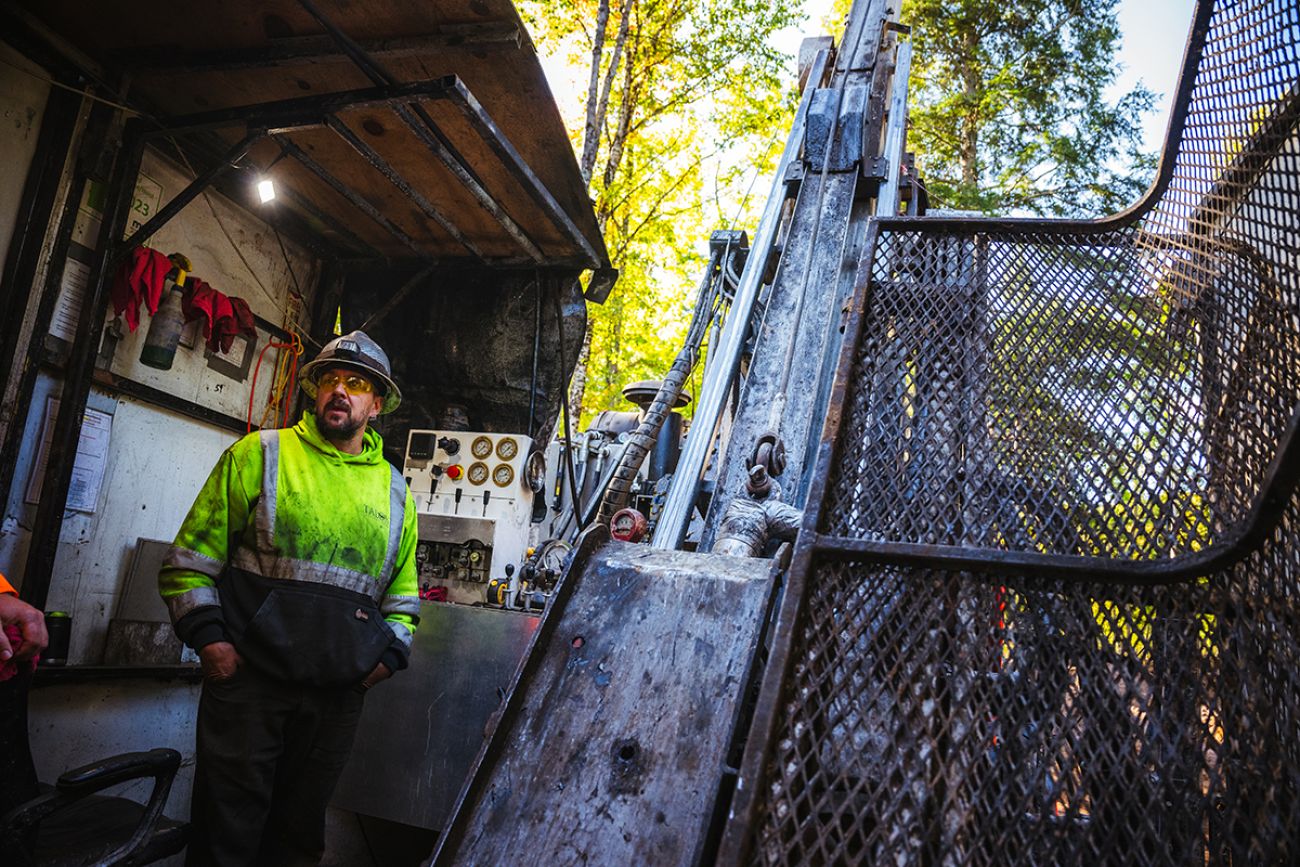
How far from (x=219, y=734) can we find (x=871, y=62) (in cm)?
416

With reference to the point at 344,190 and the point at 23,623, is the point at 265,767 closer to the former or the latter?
the point at 23,623

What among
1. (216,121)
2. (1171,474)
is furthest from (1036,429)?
(216,121)

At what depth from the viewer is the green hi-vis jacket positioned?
2805mm

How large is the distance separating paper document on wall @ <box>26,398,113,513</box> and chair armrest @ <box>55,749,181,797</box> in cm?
242

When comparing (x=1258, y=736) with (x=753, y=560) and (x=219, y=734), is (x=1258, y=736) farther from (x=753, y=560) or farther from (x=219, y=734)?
(x=219, y=734)

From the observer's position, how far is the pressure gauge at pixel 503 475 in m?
5.52

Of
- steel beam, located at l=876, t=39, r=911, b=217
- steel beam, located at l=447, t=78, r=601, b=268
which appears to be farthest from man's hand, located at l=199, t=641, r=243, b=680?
steel beam, located at l=876, t=39, r=911, b=217

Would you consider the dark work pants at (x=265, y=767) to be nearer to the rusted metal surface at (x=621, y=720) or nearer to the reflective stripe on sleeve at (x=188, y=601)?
the reflective stripe on sleeve at (x=188, y=601)

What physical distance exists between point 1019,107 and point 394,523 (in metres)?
15.1

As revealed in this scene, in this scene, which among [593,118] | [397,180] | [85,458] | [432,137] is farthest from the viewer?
[593,118]

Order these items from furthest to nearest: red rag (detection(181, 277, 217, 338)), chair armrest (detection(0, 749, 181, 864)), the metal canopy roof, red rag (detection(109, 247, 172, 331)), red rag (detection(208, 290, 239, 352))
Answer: red rag (detection(208, 290, 239, 352)) < red rag (detection(181, 277, 217, 338)) < red rag (detection(109, 247, 172, 331)) < the metal canopy roof < chair armrest (detection(0, 749, 181, 864))

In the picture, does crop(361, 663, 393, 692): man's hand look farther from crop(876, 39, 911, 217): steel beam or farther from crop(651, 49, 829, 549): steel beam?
crop(876, 39, 911, 217): steel beam

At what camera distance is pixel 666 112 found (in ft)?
45.9

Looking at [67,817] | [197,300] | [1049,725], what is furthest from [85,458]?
[1049,725]
